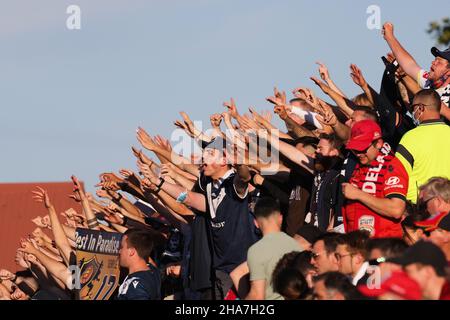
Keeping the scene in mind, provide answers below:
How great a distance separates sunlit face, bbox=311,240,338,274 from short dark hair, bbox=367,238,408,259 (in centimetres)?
61

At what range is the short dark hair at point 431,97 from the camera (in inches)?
422

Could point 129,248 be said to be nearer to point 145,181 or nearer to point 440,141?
point 145,181

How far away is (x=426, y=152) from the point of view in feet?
35.5

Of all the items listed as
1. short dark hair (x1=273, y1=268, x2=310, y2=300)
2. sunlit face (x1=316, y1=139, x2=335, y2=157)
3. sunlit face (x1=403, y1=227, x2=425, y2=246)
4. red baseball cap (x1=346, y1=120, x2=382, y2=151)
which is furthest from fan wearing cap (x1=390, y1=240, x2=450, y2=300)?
sunlit face (x1=316, y1=139, x2=335, y2=157)

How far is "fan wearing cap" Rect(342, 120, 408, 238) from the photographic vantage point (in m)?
10.2

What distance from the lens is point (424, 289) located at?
22.1ft

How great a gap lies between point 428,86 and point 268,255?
8.74 feet

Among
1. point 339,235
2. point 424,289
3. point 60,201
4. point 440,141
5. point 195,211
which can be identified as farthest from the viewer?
point 60,201

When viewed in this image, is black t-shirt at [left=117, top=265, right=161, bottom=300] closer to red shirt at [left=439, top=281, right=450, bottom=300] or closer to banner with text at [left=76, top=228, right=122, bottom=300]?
banner with text at [left=76, top=228, right=122, bottom=300]

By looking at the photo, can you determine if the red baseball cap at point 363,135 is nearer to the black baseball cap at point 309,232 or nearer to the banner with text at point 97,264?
the black baseball cap at point 309,232

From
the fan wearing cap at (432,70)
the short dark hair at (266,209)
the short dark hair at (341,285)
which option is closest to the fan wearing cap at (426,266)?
the short dark hair at (341,285)

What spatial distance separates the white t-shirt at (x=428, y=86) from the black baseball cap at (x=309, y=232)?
182cm

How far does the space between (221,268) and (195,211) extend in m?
0.80
